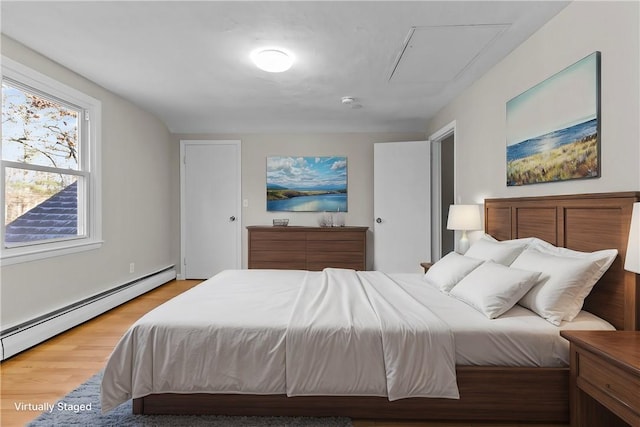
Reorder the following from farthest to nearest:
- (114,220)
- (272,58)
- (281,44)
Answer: (114,220) → (272,58) → (281,44)

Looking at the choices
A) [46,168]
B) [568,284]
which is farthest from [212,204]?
[568,284]

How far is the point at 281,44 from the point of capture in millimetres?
2734

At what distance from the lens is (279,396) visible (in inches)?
72.5

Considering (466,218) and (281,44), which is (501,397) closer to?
(466,218)

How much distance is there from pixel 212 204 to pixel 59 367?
326 centimetres

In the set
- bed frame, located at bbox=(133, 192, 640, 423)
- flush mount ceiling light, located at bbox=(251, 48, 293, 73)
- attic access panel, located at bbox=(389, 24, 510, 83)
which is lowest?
bed frame, located at bbox=(133, 192, 640, 423)

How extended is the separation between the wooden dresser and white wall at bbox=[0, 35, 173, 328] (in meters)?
1.39

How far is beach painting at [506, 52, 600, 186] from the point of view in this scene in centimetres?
201

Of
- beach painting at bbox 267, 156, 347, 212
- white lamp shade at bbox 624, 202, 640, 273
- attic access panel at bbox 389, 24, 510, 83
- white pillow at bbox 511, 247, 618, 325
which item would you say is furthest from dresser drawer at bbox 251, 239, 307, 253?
white lamp shade at bbox 624, 202, 640, 273

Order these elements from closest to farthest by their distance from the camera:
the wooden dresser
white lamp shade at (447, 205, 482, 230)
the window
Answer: the window < white lamp shade at (447, 205, 482, 230) < the wooden dresser

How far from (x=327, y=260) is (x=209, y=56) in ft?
9.99

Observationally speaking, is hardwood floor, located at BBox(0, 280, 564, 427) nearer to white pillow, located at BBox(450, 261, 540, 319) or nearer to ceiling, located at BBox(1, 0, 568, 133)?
white pillow, located at BBox(450, 261, 540, 319)

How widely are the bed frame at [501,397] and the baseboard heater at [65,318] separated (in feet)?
4.95

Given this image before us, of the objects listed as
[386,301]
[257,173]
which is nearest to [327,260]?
[257,173]
